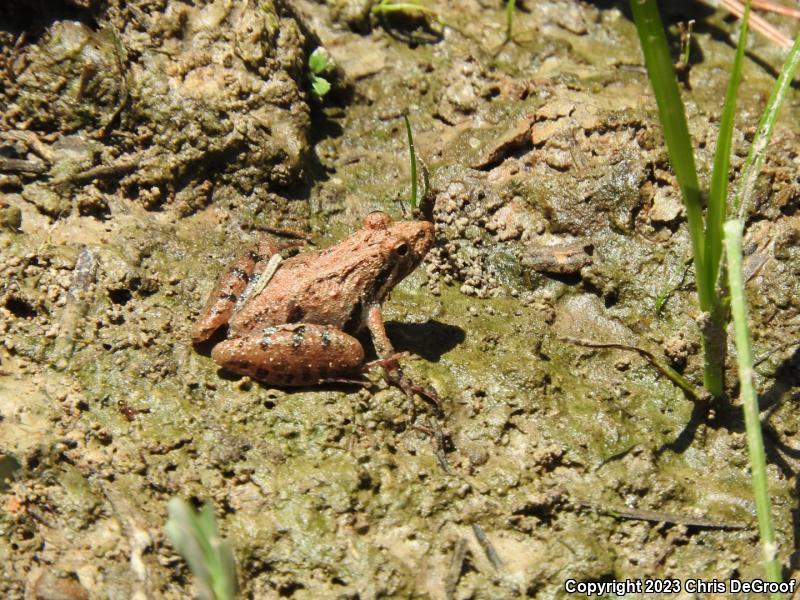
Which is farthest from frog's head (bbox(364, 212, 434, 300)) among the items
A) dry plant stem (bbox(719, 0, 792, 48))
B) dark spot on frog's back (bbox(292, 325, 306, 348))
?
dry plant stem (bbox(719, 0, 792, 48))

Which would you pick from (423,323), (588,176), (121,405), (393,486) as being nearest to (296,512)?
(393,486)

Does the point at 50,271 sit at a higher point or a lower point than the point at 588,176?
lower

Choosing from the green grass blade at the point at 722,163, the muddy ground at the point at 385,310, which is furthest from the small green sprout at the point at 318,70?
the green grass blade at the point at 722,163

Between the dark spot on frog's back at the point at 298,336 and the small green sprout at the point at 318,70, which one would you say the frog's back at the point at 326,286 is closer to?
the dark spot on frog's back at the point at 298,336

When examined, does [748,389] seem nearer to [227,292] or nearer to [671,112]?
[671,112]

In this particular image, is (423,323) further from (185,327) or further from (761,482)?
(761,482)

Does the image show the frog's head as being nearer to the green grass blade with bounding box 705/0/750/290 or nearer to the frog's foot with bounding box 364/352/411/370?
the frog's foot with bounding box 364/352/411/370

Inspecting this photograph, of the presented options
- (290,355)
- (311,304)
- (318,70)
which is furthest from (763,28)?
(290,355)
